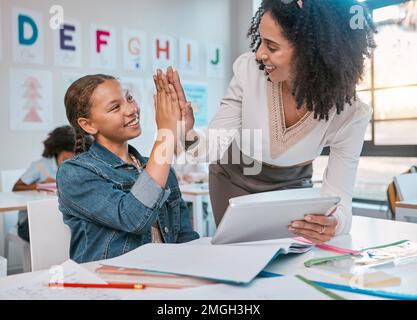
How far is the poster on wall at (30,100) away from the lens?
2984 mm

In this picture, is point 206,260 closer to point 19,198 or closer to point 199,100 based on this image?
point 19,198

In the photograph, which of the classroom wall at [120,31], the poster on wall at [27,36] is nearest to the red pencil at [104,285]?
the classroom wall at [120,31]

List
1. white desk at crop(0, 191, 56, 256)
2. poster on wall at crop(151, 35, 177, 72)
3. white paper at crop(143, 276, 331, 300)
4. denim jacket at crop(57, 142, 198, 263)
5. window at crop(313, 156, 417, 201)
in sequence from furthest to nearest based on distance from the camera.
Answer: poster on wall at crop(151, 35, 177, 72) → window at crop(313, 156, 417, 201) → white desk at crop(0, 191, 56, 256) → denim jacket at crop(57, 142, 198, 263) → white paper at crop(143, 276, 331, 300)

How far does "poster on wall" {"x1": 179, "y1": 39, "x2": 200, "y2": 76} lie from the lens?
3912 mm

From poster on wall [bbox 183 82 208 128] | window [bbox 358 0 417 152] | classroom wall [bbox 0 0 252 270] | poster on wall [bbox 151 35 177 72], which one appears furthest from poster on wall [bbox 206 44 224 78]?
window [bbox 358 0 417 152]

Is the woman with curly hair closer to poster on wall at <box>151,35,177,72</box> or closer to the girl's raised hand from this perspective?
the girl's raised hand

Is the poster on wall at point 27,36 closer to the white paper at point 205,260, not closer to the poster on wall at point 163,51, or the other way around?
the poster on wall at point 163,51

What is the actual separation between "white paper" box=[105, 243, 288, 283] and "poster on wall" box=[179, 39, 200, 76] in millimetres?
3259

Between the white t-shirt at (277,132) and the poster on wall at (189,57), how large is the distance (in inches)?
106

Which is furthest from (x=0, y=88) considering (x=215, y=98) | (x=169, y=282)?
(x=169, y=282)

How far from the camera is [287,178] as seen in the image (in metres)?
1.42
